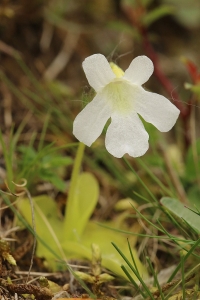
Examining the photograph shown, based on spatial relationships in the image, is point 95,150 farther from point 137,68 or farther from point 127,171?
point 137,68

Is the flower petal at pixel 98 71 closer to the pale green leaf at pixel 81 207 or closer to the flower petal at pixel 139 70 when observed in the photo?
the flower petal at pixel 139 70

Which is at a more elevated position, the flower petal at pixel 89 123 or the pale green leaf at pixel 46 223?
the flower petal at pixel 89 123

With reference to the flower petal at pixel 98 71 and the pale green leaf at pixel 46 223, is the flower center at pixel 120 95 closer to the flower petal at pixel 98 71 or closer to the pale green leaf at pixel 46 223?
the flower petal at pixel 98 71

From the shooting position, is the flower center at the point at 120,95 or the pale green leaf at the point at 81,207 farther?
the pale green leaf at the point at 81,207

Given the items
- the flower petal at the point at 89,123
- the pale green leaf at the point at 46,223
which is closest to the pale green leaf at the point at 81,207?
the pale green leaf at the point at 46,223

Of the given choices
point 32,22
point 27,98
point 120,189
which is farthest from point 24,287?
point 32,22

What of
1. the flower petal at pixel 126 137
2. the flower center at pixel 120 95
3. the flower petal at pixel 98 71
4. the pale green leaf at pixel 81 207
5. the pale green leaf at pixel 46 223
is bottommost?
the pale green leaf at pixel 46 223
